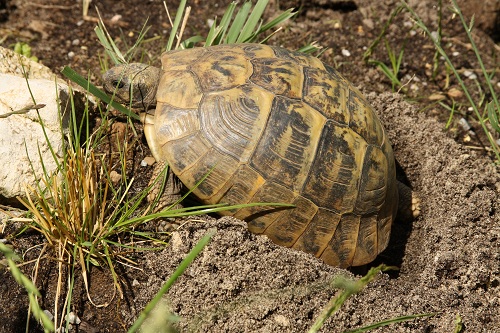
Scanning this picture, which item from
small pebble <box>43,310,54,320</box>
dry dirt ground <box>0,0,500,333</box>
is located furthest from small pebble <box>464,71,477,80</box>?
small pebble <box>43,310,54,320</box>

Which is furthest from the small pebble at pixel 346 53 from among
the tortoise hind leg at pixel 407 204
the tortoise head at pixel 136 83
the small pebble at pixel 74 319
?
the small pebble at pixel 74 319

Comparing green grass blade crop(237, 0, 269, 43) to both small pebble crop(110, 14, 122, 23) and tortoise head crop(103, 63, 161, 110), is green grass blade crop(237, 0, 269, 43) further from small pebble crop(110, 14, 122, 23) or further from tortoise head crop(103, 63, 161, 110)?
small pebble crop(110, 14, 122, 23)

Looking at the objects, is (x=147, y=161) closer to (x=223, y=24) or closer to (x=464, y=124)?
(x=223, y=24)

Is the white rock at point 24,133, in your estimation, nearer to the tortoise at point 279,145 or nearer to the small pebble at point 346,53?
the tortoise at point 279,145

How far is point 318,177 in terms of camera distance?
7.84 feet

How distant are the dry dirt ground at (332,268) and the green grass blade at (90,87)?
719 mm

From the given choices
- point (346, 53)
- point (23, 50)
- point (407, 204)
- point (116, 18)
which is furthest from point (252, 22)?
point (23, 50)

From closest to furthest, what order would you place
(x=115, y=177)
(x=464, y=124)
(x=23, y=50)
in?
(x=115, y=177) → (x=23, y=50) → (x=464, y=124)

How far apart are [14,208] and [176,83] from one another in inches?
37.6

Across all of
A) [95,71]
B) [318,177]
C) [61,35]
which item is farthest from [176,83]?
[61,35]

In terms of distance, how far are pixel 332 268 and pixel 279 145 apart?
2.01 feet

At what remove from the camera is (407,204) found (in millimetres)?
2920

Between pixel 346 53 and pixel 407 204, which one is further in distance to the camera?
pixel 346 53

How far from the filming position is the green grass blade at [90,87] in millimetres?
2452
